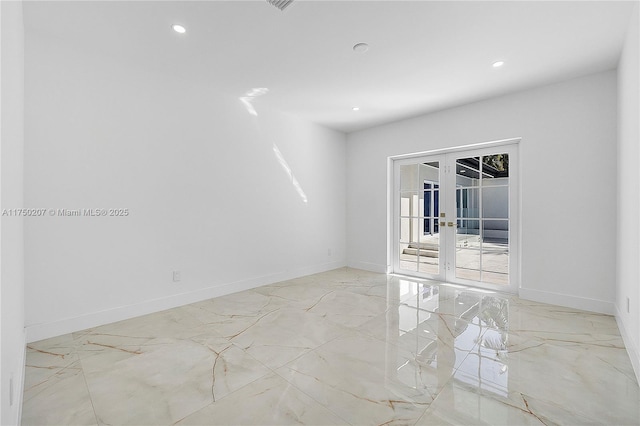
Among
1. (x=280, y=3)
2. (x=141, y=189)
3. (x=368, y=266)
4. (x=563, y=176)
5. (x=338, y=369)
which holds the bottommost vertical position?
(x=338, y=369)

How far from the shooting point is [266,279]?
14.2 feet

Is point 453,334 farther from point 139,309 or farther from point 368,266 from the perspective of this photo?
point 139,309

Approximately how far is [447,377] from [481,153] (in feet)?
10.9

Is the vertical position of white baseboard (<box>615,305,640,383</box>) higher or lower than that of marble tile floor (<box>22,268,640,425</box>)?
higher

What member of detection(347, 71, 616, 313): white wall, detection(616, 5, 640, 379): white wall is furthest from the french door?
detection(616, 5, 640, 379): white wall

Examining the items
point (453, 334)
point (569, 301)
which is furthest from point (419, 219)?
point (453, 334)

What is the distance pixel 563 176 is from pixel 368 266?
311 centimetres

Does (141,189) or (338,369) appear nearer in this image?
(338,369)

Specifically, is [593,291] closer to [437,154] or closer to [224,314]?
[437,154]

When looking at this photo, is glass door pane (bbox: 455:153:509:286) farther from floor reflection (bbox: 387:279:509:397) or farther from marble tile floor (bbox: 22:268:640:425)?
marble tile floor (bbox: 22:268:640:425)

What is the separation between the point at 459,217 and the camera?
174 inches

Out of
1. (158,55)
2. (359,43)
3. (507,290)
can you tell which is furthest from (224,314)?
(507,290)

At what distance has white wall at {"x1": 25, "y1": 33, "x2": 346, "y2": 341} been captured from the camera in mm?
2590

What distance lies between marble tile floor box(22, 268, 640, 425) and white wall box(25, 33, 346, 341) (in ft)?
1.31
